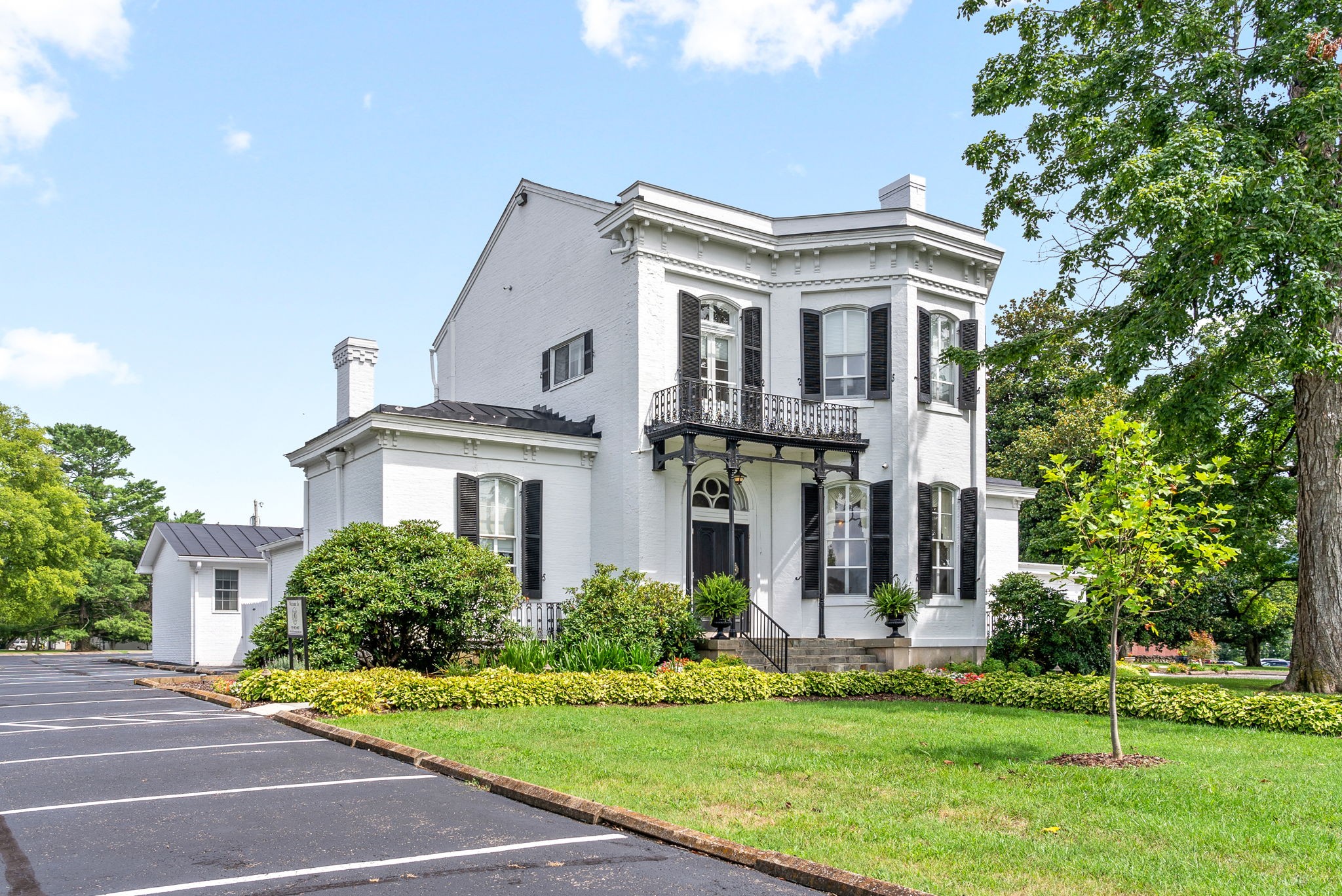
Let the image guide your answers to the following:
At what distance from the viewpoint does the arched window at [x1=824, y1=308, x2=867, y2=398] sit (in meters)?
→ 21.0

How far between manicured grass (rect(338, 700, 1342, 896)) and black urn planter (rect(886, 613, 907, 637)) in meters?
6.13

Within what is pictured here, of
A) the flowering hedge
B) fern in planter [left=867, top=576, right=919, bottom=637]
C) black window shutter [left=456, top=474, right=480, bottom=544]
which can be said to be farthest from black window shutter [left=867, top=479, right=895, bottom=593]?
black window shutter [left=456, top=474, right=480, bottom=544]

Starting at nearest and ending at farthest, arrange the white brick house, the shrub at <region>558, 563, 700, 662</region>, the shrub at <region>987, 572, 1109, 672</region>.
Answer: the shrub at <region>558, 563, 700, 662</region> → the white brick house → the shrub at <region>987, 572, 1109, 672</region>

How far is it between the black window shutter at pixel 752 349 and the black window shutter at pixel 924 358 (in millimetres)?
3109

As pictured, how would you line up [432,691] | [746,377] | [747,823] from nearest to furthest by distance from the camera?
[747,823] < [432,691] < [746,377]

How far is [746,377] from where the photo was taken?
20734 millimetres

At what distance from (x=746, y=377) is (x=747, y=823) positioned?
14428mm

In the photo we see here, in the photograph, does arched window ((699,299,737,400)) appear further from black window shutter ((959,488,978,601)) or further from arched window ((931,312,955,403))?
black window shutter ((959,488,978,601))

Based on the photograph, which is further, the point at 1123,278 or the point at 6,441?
the point at 6,441

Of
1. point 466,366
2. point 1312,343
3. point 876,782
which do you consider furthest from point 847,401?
point 876,782

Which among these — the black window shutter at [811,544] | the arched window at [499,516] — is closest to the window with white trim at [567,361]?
the arched window at [499,516]

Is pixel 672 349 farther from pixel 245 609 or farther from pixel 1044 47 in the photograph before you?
pixel 245 609

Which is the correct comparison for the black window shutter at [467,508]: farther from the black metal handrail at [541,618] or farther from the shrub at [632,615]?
the shrub at [632,615]

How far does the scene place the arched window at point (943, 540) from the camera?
2091cm
